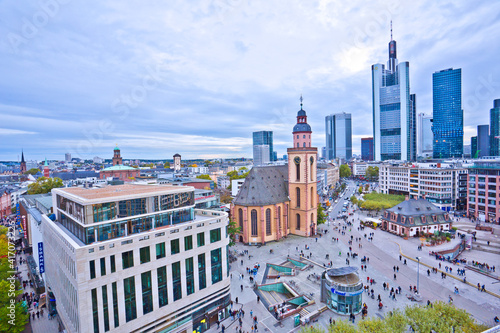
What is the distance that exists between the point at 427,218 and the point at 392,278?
27.1 m

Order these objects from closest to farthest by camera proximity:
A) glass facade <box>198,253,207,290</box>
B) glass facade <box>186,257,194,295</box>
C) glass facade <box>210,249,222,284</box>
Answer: glass facade <box>186,257,194,295</box> < glass facade <box>198,253,207,290</box> < glass facade <box>210,249,222,284</box>

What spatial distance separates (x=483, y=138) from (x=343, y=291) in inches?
8308

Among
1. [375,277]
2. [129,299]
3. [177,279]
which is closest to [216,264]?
[177,279]

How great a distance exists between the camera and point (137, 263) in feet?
71.1

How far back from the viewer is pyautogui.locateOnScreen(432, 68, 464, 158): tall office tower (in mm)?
167500

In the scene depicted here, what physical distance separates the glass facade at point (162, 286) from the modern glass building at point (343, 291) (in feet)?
56.3

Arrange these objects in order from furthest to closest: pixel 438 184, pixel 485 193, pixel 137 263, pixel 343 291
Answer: pixel 438 184 → pixel 485 193 → pixel 343 291 → pixel 137 263

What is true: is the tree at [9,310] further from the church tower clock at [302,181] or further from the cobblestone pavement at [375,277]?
the church tower clock at [302,181]

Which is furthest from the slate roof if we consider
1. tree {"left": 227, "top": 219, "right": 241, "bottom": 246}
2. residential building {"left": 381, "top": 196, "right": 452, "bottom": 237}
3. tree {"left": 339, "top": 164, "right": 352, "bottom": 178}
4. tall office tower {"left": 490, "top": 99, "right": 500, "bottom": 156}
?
tall office tower {"left": 490, "top": 99, "right": 500, "bottom": 156}

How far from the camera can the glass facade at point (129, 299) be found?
2114cm

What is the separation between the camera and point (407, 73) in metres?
196

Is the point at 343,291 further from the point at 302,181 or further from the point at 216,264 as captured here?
the point at 302,181

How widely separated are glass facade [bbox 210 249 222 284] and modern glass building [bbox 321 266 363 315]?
12023 millimetres

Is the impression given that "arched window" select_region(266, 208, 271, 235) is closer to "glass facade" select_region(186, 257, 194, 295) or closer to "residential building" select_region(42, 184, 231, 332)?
"residential building" select_region(42, 184, 231, 332)
